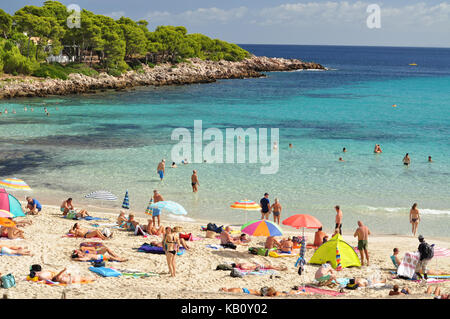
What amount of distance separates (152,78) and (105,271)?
71.5m

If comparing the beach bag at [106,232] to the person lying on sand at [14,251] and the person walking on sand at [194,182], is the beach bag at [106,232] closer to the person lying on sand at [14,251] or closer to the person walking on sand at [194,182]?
the person lying on sand at [14,251]

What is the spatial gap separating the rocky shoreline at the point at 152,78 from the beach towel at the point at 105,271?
49.9 m

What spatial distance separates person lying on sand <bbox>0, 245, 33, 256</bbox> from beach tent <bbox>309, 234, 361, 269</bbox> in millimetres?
7869

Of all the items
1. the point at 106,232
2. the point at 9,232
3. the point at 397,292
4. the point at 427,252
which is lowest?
the point at 397,292

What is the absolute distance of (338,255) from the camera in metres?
13.5

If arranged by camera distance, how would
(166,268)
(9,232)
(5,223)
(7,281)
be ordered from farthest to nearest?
(9,232) < (5,223) < (166,268) < (7,281)

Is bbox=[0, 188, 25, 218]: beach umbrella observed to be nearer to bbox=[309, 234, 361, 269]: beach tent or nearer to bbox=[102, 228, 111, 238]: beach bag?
bbox=[102, 228, 111, 238]: beach bag

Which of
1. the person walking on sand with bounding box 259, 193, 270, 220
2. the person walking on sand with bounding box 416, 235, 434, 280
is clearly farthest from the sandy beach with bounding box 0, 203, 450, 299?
the person walking on sand with bounding box 259, 193, 270, 220

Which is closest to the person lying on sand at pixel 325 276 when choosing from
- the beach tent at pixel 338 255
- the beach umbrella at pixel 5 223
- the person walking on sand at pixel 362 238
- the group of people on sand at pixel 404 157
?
the beach tent at pixel 338 255

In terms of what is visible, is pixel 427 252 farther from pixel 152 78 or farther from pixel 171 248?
pixel 152 78

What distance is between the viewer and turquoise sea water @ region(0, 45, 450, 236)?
2177 centimetres

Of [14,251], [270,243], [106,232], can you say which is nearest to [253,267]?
[270,243]

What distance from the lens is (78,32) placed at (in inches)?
2980

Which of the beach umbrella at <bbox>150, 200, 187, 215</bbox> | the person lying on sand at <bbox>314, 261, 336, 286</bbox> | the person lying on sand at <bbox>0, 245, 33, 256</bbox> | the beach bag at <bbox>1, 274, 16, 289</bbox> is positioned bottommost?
the person lying on sand at <bbox>314, 261, 336, 286</bbox>
